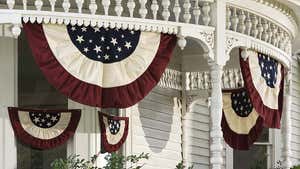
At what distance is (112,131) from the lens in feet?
51.5

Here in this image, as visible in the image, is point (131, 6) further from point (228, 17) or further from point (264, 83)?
point (264, 83)

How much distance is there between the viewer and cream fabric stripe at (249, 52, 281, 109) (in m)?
15.9

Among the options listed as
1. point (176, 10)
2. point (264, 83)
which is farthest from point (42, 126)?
point (264, 83)

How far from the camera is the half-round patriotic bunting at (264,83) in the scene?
1581cm

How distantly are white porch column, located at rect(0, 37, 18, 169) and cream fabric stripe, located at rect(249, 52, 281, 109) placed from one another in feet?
11.5

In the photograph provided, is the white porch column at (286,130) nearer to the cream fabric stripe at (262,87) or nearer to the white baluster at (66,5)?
the cream fabric stripe at (262,87)

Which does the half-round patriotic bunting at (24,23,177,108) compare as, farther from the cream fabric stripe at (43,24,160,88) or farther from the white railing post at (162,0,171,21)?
the white railing post at (162,0,171,21)

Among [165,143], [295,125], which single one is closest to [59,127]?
[165,143]

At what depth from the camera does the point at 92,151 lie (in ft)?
51.5

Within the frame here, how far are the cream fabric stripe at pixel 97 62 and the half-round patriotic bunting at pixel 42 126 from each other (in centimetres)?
140

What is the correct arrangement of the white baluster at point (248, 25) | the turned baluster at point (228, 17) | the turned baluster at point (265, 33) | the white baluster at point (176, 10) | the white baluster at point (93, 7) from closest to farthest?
1. the white baluster at point (93, 7)
2. the white baluster at point (176, 10)
3. the turned baluster at point (228, 17)
4. the white baluster at point (248, 25)
5. the turned baluster at point (265, 33)

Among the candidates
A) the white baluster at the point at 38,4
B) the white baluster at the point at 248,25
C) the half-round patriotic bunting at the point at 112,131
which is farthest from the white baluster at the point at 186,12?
the white baluster at the point at 38,4

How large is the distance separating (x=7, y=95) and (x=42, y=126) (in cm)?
70

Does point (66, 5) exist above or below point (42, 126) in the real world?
above
